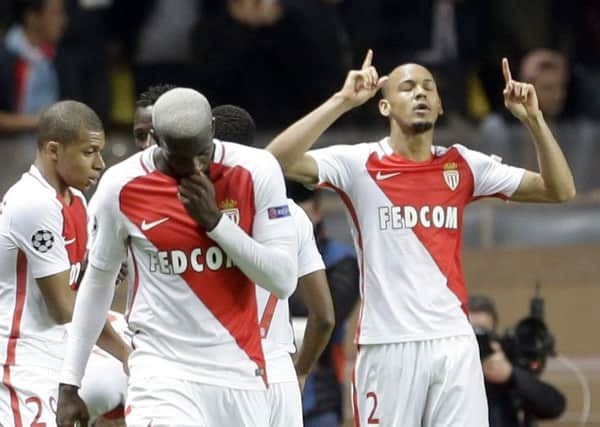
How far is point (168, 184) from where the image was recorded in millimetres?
6875

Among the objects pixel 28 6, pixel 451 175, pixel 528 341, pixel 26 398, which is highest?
pixel 28 6

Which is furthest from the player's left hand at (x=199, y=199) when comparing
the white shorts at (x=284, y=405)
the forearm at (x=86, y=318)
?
the white shorts at (x=284, y=405)

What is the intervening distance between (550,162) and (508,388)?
199cm

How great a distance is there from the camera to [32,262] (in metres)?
7.93

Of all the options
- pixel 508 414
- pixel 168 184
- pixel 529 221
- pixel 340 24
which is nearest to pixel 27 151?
pixel 340 24

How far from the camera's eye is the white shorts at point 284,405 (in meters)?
7.27

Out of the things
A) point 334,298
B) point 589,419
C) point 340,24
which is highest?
point 340,24

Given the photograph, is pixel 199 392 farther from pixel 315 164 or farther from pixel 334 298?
pixel 334 298

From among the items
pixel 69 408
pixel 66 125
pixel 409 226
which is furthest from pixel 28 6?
pixel 69 408

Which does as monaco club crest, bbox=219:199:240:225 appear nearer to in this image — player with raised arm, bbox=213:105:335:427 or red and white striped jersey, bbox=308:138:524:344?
player with raised arm, bbox=213:105:335:427

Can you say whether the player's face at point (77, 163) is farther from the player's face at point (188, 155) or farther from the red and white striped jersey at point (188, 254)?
the player's face at point (188, 155)

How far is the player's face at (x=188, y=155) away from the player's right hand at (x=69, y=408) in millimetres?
967

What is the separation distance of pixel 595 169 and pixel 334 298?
3.46 m

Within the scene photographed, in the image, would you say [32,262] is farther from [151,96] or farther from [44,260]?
[151,96]
